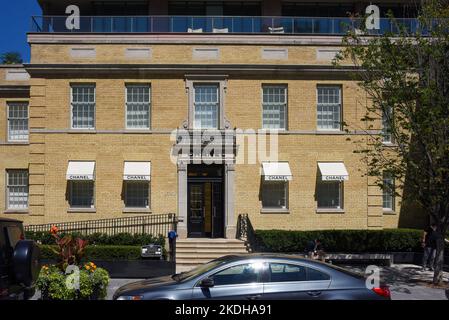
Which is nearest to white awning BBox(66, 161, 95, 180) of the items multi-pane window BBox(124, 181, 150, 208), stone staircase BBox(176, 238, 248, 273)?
multi-pane window BBox(124, 181, 150, 208)

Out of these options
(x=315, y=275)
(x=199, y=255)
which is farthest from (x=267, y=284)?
(x=199, y=255)

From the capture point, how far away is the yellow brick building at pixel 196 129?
21219 millimetres

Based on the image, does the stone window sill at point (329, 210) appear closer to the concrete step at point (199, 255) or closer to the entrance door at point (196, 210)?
the concrete step at point (199, 255)

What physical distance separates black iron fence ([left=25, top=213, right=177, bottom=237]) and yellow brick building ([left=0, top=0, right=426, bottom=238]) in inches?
11.1

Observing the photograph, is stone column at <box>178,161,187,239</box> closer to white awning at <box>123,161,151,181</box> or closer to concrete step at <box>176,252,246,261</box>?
white awning at <box>123,161,151,181</box>

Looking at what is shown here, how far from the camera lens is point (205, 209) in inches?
855

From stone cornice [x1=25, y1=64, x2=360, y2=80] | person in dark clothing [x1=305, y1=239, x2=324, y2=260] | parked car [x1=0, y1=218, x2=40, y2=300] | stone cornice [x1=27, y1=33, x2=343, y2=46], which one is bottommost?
person in dark clothing [x1=305, y1=239, x2=324, y2=260]

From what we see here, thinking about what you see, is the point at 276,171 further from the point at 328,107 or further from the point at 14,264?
the point at 14,264

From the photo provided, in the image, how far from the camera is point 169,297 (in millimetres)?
8672

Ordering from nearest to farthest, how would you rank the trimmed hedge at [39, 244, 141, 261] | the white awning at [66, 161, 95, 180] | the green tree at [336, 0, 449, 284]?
the green tree at [336, 0, 449, 284], the trimmed hedge at [39, 244, 141, 261], the white awning at [66, 161, 95, 180]

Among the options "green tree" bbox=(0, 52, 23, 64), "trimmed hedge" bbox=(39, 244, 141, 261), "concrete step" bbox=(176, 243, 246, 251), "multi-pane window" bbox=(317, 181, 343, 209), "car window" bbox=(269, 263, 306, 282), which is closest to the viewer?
"car window" bbox=(269, 263, 306, 282)

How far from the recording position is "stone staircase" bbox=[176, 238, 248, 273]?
61.5 ft

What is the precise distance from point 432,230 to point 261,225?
6.41m
